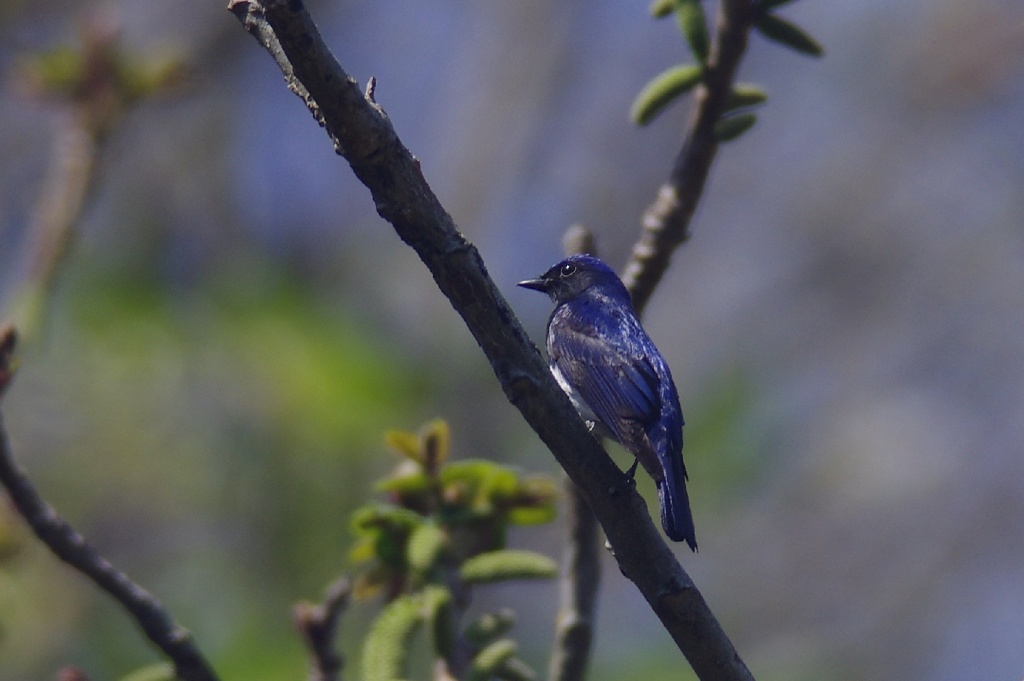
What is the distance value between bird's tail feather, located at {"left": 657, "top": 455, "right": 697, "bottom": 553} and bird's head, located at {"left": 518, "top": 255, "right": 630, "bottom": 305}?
3.74 feet

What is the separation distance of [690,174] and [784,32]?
0.40m

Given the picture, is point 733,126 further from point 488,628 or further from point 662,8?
point 488,628

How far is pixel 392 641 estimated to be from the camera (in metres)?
2.22

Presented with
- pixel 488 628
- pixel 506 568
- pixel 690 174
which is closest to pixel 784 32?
pixel 690 174

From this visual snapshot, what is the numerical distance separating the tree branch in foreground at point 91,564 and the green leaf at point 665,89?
1496mm

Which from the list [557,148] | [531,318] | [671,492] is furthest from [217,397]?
[671,492]

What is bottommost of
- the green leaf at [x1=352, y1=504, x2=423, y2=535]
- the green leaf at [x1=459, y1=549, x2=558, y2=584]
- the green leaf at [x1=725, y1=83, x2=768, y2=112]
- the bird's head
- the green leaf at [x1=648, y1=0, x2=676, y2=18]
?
the green leaf at [x1=459, y1=549, x2=558, y2=584]

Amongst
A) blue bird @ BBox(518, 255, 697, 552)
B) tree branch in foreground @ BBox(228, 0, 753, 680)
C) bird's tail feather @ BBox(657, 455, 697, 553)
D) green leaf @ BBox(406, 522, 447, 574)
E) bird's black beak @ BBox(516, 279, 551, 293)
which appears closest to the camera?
tree branch in foreground @ BBox(228, 0, 753, 680)

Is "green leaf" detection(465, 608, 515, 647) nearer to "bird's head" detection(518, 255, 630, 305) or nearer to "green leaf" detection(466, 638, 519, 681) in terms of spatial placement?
"green leaf" detection(466, 638, 519, 681)

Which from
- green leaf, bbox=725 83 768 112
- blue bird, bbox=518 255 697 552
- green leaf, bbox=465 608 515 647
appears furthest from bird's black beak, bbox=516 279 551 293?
green leaf, bbox=465 608 515 647

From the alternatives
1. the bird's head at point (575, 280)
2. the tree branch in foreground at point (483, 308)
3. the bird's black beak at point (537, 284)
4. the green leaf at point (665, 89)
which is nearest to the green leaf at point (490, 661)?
the tree branch in foreground at point (483, 308)

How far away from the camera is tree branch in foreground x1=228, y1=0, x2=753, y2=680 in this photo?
1876 millimetres

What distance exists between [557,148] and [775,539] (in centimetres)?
411

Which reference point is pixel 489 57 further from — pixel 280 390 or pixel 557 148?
pixel 280 390
